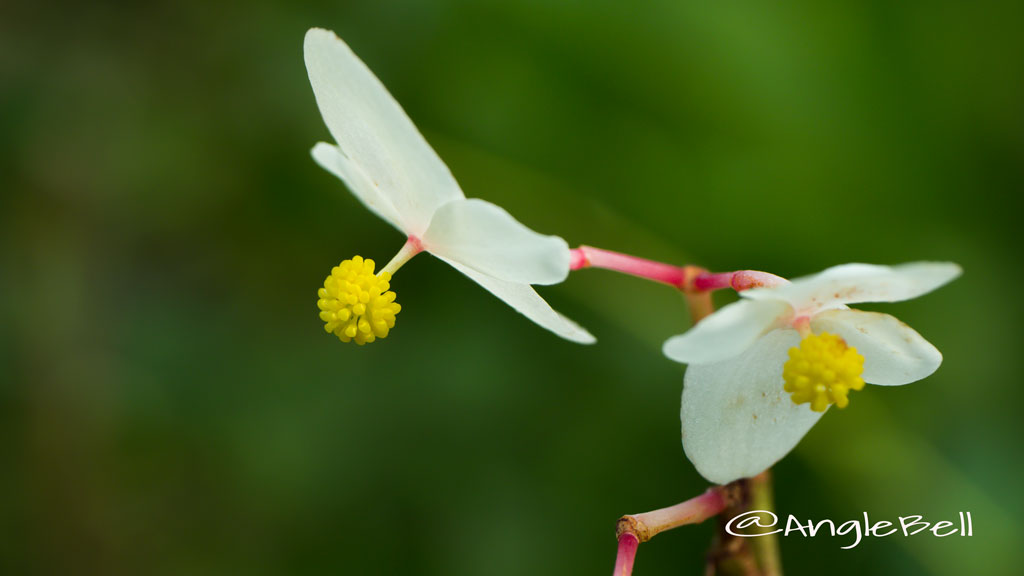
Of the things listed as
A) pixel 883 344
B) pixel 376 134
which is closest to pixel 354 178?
pixel 376 134

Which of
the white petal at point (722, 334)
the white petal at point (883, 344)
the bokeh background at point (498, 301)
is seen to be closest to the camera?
the white petal at point (722, 334)

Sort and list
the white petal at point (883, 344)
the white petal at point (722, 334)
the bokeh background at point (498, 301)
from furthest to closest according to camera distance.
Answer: the bokeh background at point (498, 301)
the white petal at point (883, 344)
the white petal at point (722, 334)

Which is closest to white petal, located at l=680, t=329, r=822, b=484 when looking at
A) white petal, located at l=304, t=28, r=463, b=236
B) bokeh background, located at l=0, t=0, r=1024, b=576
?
white petal, located at l=304, t=28, r=463, b=236

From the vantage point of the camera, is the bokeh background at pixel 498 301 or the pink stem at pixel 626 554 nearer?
the pink stem at pixel 626 554

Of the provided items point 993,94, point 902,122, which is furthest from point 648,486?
point 993,94

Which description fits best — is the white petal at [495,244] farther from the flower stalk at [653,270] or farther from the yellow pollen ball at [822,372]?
the yellow pollen ball at [822,372]

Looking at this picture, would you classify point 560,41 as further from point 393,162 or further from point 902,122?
point 393,162

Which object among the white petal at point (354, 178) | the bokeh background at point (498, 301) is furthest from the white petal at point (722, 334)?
the bokeh background at point (498, 301)

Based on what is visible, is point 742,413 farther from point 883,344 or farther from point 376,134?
point 376,134
